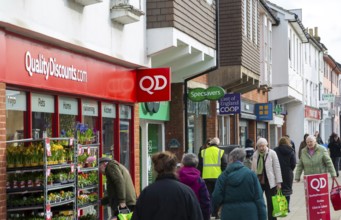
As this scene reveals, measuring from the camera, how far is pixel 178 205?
6055mm

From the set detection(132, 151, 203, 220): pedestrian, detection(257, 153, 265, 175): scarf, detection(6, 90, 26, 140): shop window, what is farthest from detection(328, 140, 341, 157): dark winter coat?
detection(132, 151, 203, 220): pedestrian

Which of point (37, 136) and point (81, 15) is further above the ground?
point (81, 15)

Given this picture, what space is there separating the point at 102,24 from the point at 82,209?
3.32m

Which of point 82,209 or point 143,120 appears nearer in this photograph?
point 82,209

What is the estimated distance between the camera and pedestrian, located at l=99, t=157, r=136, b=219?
32.3ft

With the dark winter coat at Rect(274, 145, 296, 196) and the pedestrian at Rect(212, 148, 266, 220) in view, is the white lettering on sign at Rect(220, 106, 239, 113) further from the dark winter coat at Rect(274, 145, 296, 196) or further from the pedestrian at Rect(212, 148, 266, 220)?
the pedestrian at Rect(212, 148, 266, 220)

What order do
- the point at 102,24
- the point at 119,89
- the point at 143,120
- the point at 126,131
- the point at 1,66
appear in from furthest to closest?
the point at 143,120 → the point at 126,131 → the point at 119,89 → the point at 102,24 → the point at 1,66

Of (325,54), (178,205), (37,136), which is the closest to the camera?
(178,205)

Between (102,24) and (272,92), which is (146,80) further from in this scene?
(272,92)

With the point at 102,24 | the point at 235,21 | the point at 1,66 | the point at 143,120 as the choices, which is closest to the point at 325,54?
the point at 235,21

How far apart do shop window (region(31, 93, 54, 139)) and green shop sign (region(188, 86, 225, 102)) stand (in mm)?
8075

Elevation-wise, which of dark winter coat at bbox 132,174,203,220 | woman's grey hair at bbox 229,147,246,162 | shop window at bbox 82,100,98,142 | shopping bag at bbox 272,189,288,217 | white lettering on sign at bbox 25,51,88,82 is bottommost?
shopping bag at bbox 272,189,288,217

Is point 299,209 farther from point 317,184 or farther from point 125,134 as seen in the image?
point 125,134

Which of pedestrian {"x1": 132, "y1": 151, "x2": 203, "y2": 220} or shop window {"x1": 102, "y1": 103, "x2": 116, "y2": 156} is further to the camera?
shop window {"x1": 102, "y1": 103, "x2": 116, "y2": 156}
